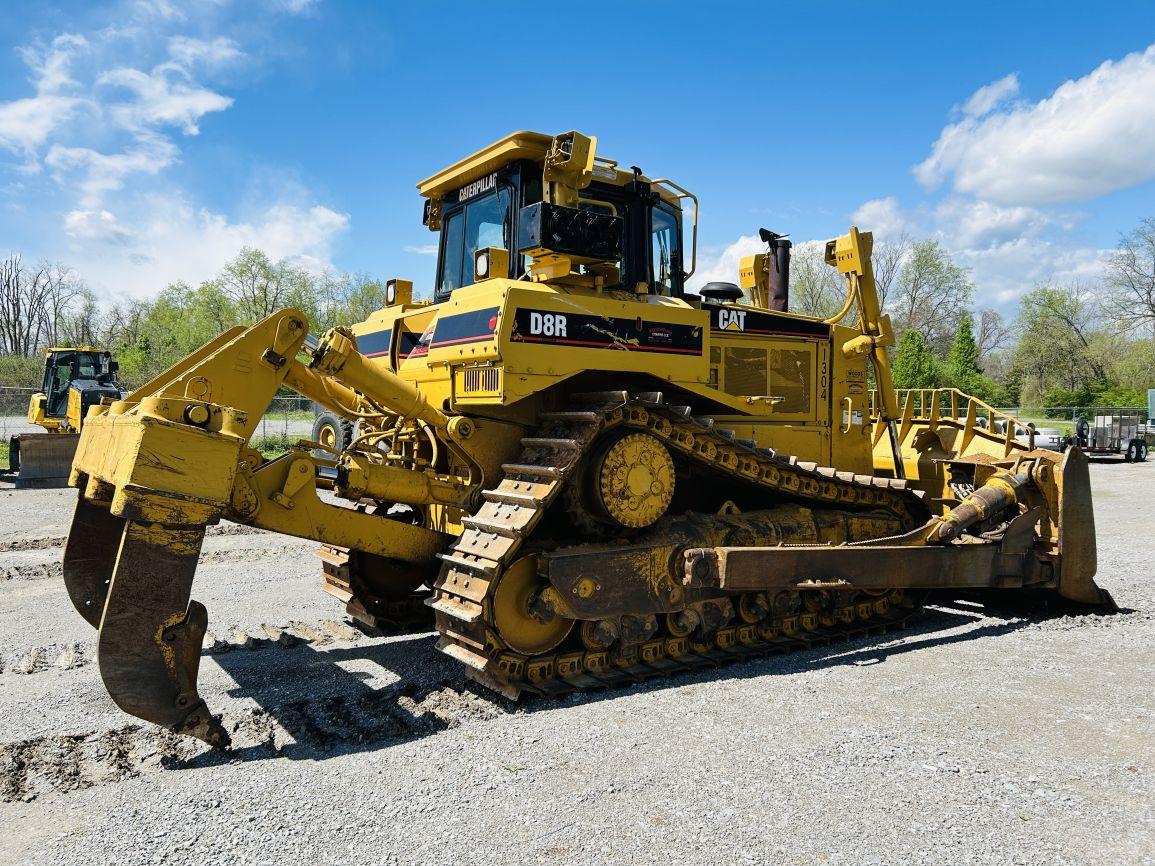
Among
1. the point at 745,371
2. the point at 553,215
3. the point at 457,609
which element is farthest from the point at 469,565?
the point at 745,371

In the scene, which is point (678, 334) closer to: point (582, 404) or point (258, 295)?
Result: point (582, 404)

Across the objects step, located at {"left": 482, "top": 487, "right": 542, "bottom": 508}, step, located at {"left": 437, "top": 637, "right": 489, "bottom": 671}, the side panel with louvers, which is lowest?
step, located at {"left": 437, "top": 637, "right": 489, "bottom": 671}

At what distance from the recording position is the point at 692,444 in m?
6.17

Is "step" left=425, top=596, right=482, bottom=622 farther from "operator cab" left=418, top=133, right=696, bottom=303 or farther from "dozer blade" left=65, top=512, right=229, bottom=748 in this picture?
"operator cab" left=418, top=133, right=696, bottom=303

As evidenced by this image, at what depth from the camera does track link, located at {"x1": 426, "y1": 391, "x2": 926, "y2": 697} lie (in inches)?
209

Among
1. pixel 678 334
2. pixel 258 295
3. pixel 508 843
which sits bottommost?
pixel 508 843

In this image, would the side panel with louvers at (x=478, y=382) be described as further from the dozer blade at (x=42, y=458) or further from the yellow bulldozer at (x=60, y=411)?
the dozer blade at (x=42, y=458)

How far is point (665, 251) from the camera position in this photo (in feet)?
23.4

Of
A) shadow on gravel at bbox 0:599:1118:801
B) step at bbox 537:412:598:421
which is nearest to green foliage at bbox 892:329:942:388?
shadow on gravel at bbox 0:599:1118:801

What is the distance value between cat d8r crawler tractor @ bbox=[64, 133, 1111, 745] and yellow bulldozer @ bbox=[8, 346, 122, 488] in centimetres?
1325

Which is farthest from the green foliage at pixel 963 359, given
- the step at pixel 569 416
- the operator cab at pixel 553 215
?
the step at pixel 569 416

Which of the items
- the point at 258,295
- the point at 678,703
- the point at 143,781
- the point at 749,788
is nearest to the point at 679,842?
the point at 749,788

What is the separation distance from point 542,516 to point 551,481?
318 millimetres

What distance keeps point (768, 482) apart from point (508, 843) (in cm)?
378
